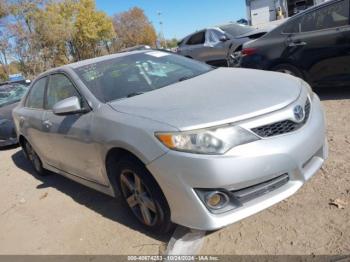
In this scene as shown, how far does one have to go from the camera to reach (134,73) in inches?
165

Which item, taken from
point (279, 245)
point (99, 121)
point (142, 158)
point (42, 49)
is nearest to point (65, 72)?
point (99, 121)

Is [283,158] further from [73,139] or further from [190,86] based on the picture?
[73,139]

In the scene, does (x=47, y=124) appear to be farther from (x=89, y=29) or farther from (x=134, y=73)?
(x=89, y=29)

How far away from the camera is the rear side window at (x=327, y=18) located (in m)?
5.84

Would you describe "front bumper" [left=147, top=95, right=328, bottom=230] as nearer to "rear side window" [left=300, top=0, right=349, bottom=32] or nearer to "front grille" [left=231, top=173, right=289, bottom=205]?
"front grille" [left=231, top=173, right=289, bottom=205]

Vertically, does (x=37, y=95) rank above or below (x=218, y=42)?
above

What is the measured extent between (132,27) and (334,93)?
6334 centimetres

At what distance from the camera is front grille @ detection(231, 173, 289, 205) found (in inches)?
113

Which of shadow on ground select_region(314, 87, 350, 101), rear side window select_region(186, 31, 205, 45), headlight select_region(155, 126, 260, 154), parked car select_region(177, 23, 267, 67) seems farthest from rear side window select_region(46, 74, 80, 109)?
rear side window select_region(186, 31, 205, 45)

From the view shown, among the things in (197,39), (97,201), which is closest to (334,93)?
(97,201)

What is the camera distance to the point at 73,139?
4.00 meters

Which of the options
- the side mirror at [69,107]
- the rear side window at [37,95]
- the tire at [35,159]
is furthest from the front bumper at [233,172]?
the tire at [35,159]

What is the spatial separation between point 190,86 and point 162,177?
1.12 metres

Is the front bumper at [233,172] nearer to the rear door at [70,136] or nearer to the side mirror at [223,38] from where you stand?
the rear door at [70,136]
